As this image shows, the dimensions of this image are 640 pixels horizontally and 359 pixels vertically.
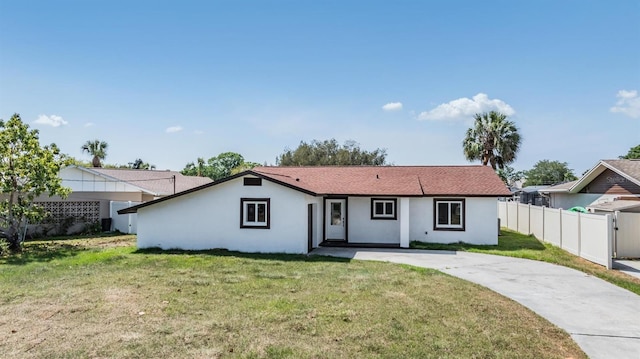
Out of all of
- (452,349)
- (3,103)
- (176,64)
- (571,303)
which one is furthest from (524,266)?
(3,103)

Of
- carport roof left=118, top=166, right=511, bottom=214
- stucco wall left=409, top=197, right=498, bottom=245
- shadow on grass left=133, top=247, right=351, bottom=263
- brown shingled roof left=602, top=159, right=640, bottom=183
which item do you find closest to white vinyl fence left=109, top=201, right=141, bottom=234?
carport roof left=118, top=166, right=511, bottom=214

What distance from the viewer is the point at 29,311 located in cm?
718

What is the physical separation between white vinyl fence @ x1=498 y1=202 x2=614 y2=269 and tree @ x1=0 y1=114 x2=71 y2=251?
20123 millimetres

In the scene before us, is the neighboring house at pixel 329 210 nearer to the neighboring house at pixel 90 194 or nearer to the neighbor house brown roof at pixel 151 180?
the neighboring house at pixel 90 194

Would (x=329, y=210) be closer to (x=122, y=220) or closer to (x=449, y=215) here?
(x=449, y=215)

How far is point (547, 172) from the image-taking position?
85625 mm

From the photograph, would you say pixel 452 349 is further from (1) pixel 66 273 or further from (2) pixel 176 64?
(2) pixel 176 64

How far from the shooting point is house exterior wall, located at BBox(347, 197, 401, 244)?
56.5ft

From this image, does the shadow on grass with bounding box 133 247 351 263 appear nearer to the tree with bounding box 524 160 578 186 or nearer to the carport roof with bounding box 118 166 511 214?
the carport roof with bounding box 118 166 511 214

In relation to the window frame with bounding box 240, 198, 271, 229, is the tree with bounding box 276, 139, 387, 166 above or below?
above

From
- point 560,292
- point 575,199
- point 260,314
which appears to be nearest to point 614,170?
point 575,199

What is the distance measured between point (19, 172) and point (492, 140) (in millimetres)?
31050

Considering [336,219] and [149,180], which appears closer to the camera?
[336,219]

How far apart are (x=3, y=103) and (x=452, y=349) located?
19136 millimetres
